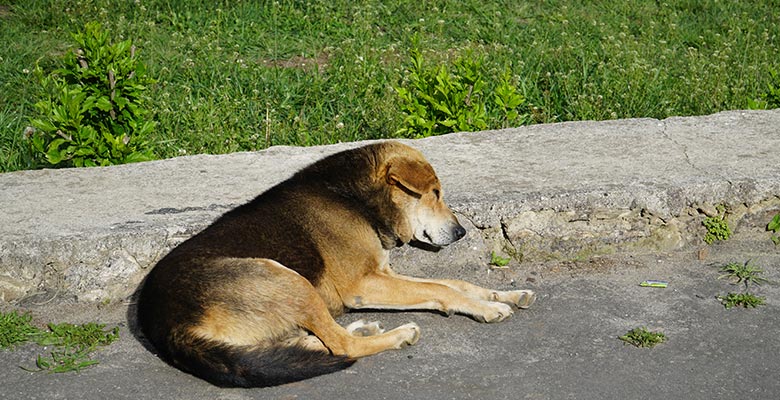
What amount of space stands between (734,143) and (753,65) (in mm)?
2647

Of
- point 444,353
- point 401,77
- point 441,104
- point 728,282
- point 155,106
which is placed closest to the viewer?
point 444,353

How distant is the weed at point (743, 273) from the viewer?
5.39 m

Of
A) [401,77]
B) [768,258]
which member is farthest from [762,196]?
[401,77]

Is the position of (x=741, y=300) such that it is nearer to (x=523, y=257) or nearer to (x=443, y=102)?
(x=523, y=257)

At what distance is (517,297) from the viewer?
5168mm

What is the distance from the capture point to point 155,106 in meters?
7.60

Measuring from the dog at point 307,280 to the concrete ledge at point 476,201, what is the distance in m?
0.45

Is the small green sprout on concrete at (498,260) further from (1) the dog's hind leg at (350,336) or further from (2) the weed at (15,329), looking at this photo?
(2) the weed at (15,329)

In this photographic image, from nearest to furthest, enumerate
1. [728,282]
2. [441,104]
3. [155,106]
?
1. [728,282]
2. [441,104]
3. [155,106]

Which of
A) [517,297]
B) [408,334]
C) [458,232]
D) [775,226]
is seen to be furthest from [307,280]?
[775,226]

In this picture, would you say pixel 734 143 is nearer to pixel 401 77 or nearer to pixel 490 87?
pixel 490 87

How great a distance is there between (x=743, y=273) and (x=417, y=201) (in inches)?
71.2

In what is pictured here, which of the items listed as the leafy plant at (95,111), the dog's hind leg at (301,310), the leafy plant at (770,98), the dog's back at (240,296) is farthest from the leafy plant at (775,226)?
the leafy plant at (95,111)

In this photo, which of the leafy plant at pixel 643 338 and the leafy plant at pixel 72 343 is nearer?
the leafy plant at pixel 72 343
